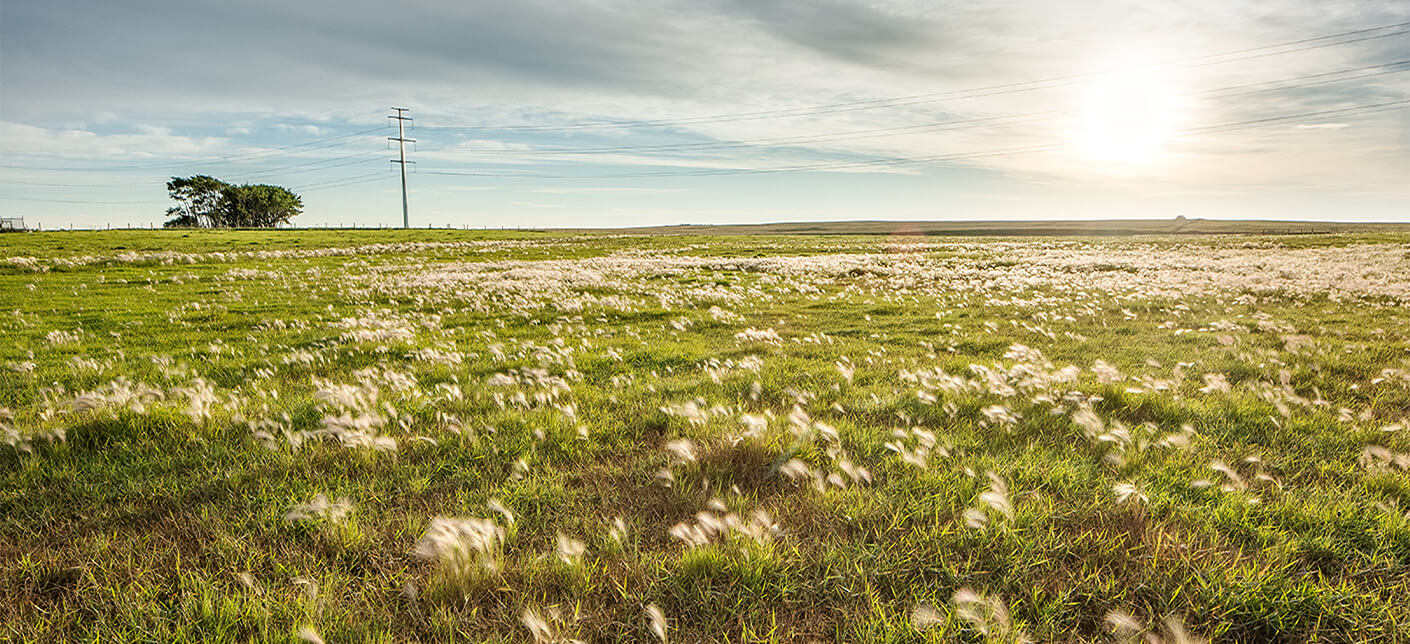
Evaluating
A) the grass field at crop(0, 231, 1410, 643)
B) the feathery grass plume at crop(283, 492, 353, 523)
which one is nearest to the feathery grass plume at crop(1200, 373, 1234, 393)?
the grass field at crop(0, 231, 1410, 643)

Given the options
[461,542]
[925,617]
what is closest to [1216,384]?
[925,617]

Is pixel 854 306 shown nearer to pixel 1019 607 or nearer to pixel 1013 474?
pixel 1013 474

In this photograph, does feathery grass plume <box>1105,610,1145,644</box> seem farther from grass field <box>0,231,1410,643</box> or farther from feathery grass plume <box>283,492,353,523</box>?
feathery grass plume <box>283,492,353,523</box>

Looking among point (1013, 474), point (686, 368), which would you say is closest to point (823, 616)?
point (1013, 474)

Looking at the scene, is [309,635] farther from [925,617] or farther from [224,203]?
[224,203]

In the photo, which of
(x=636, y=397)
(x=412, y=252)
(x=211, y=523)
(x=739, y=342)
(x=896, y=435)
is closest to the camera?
(x=211, y=523)

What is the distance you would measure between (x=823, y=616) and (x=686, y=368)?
5.81 meters

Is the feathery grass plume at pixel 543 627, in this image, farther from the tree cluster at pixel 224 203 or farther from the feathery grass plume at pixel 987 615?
the tree cluster at pixel 224 203

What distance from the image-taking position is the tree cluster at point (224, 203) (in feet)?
421

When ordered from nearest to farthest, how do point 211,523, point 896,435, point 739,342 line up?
point 211,523, point 896,435, point 739,342

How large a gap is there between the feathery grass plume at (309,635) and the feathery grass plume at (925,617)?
2462mm

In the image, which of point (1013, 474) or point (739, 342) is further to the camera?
point (739, 342)

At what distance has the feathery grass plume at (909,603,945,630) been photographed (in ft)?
8.69

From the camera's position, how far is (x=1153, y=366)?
28.0 ft
